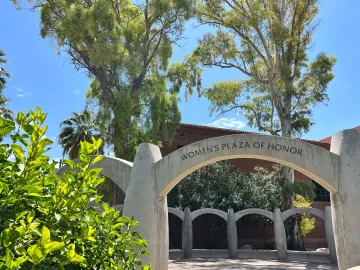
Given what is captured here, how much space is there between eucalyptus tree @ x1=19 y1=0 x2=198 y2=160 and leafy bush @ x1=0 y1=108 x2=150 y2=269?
666 inches

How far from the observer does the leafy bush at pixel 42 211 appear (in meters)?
1.41

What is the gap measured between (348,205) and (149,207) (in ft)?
14.1

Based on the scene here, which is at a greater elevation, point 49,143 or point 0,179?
point 49,143

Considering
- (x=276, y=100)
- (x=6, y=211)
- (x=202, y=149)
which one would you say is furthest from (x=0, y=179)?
(x=276, y=100)

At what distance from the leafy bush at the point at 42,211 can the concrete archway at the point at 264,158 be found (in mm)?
6191

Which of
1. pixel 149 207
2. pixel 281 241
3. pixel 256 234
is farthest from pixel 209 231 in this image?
pixel 149 207

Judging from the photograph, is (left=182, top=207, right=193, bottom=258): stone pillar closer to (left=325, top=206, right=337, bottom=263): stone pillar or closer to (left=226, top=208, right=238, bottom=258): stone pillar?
(left=226, top=208, right=238, bottom=258): stone pillar

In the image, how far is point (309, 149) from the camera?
7.84 metres

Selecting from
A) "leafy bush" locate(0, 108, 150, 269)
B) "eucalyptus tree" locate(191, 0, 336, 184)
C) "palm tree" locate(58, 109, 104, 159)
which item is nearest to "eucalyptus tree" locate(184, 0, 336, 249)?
"eucalyptus tree" locate(191, 0, 336, 184)

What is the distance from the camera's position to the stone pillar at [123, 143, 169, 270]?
7.95 metres

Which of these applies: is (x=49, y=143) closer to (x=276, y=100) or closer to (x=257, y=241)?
(x=276, y=100)

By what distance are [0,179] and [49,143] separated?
0.90ft

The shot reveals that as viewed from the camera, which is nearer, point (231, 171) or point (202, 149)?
point (202, 149)

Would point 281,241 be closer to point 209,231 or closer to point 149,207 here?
point 209,231
